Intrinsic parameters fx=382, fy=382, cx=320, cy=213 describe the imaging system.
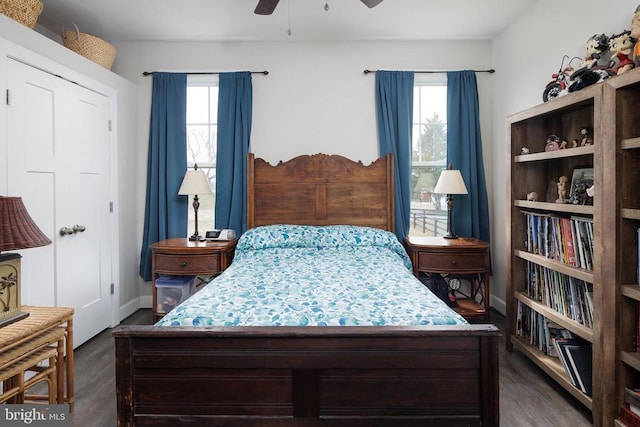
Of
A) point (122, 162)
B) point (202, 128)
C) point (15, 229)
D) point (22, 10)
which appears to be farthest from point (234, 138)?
point (15, 229)

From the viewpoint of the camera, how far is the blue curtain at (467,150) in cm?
377

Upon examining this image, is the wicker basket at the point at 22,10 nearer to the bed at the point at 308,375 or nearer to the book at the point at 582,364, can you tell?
the bed at the point at 308,375

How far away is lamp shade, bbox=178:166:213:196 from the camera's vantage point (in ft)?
11.6

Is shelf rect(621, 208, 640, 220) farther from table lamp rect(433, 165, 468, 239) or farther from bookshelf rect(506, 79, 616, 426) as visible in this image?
table lamp rect(433, 165, 468, 239)

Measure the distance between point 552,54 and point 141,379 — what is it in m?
3.43

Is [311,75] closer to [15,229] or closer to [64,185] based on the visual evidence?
[64,185]

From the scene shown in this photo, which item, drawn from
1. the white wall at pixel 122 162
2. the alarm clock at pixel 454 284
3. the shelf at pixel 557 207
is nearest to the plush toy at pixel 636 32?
the shelf at pixel 557 207

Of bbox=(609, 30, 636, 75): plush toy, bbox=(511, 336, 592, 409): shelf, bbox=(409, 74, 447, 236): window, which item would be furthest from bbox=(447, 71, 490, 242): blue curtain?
bbox=(609, 30, 636, 75): plush toy

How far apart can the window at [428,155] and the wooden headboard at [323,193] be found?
1.38 feet

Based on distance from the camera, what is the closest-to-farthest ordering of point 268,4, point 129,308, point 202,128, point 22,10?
point 268,4
point 22,10
point 129,308
point 202,128

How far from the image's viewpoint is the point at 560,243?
2416 mm

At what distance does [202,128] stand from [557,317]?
11.4 ft

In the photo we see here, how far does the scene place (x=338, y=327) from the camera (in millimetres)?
1561

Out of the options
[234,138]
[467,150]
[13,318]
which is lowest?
[13,318]
